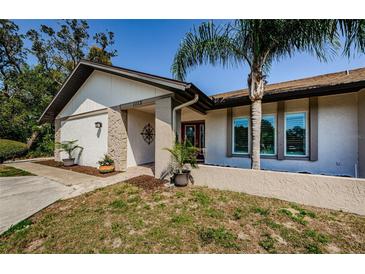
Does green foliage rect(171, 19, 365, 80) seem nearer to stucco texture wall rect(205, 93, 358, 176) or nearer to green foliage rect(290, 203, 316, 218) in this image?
stucco texture wall rect(205, 93, 358, 176)

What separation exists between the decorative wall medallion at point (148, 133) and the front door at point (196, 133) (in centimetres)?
189

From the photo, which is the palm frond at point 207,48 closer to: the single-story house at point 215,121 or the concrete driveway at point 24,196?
the single-story house at point 215,121

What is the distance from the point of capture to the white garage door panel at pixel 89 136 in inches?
288

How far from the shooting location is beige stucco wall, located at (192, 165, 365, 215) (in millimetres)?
3096

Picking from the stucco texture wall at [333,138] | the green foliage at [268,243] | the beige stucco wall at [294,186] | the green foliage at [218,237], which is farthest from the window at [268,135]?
the green foliage at [218,237]

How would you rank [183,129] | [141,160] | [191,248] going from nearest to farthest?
[191,248] → [141,160] → [183,129]

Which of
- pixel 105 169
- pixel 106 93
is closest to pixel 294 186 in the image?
pixel 105 169

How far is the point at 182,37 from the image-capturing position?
4.90m

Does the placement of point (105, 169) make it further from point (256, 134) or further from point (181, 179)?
point (256, 134)

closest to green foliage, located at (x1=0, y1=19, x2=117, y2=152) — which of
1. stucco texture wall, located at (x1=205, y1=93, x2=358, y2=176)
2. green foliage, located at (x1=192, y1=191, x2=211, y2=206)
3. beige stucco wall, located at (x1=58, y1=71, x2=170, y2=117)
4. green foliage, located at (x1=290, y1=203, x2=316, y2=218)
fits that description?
beige stucco wall, located at (x1=58, y1=71, x2=170, y2=117)

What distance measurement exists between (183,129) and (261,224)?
6.82 m

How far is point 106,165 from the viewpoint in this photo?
6492mm
